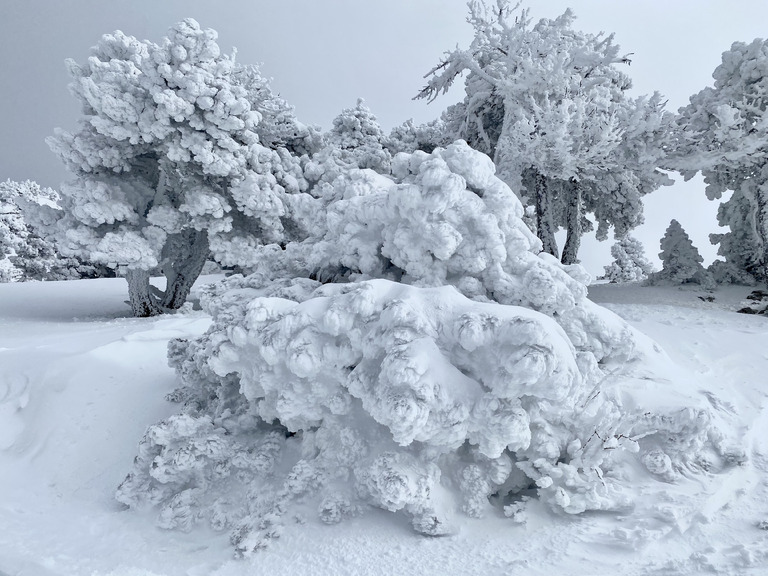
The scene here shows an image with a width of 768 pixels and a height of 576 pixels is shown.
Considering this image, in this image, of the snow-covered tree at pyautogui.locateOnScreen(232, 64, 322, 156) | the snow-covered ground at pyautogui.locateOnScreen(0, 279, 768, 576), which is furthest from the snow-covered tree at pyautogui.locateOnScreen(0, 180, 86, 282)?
the snow-covered ground at pyautogui.locateOnScreen(0, 279, 768, 576)

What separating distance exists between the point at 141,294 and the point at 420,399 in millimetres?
6098

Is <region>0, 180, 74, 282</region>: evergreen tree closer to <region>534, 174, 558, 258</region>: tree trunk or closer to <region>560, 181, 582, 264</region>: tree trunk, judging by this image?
<region>534, 174, 558, 258</region>: tree trunk

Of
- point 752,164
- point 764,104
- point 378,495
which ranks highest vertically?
point 764,104

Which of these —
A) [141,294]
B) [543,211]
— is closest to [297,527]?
[141,294]

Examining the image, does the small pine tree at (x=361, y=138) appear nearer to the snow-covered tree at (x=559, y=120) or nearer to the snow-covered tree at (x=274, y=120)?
the snow-covered tree at (x=274, y=120)

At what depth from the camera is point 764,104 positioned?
7.05 metres

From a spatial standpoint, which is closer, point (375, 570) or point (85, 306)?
point (375, 570)

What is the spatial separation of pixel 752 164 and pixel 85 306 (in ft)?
32.4

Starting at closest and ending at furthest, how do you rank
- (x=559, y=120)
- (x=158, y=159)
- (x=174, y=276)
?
1. (x=559, y=120)
2. (x=158, y=159)
3. (x=174, y=276)

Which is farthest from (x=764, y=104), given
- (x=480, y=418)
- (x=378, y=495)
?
(x=378, y=495)

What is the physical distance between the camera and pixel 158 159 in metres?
7.33

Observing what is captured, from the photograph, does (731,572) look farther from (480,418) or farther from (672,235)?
(672,235)

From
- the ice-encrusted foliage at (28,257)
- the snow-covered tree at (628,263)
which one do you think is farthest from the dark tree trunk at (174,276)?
the snow-covered tree at (628,263)

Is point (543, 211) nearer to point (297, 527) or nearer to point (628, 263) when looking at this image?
point (628, 263)
